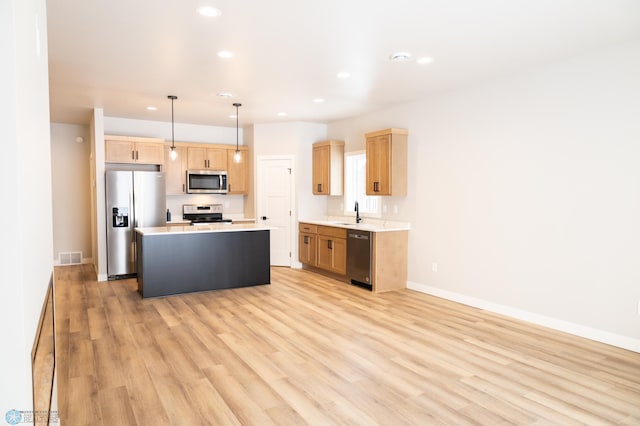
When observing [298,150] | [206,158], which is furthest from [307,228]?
[206,158]

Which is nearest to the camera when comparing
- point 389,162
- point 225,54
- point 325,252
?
point 225,54

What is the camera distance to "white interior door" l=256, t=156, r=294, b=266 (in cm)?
792

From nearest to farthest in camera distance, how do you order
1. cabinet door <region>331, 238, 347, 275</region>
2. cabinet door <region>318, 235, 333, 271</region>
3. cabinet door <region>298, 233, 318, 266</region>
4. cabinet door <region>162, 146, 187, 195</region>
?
cabinet door <region>331, 238, 347, 275</region>, cabinet door <region>318, 235, 333, 271</region>, cabinet door <region>298, 233, 318, 266</region>, cabinet door <region>162, 146, 187, 195</region>

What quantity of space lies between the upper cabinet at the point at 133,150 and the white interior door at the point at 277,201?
6.02ft

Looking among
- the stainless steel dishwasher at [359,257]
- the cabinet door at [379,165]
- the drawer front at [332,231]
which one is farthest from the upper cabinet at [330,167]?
the stainless steel dishwasher at [359,257]

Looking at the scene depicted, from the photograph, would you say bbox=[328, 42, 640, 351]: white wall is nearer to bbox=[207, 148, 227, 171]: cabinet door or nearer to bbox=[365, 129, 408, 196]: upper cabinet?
bbox=[365, 129, 408, 196]: upper cabinet

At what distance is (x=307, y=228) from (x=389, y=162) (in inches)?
85.9

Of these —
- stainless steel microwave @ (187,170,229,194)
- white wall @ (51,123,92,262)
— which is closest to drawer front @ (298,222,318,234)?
stainless steel microwave @ (187,170,229,194)

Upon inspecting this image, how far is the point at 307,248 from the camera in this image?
7582 mm

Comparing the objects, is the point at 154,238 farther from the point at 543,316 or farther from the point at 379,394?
the point at 543,316

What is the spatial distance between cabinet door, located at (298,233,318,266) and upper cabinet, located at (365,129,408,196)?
162 centimetres

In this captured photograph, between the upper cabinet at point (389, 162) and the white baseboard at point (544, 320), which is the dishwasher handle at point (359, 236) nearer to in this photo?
the upper cabinet at point (389, 162)

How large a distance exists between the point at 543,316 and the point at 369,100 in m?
3.57

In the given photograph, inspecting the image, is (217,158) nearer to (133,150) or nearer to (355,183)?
(133,150)
